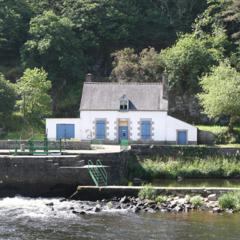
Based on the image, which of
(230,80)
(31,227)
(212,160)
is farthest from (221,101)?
(31,227)

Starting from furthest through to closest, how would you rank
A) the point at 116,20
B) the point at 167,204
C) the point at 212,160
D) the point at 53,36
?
the point at 116,20 < the point at 53,36 < the point at 212,160 < the point at 167,204

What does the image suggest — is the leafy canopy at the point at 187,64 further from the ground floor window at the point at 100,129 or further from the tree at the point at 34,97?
the tree at the point at 34,97

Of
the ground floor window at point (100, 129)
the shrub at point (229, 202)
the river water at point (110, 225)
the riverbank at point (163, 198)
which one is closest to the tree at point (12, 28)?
the ground floor window at point (100, 129)

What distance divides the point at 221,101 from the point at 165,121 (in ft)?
17.1

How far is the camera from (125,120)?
56562 millimetres

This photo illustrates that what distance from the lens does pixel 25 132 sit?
199 ft

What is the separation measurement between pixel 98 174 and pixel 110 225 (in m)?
9.51

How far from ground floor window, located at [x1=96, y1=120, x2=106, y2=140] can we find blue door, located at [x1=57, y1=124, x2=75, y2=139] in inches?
86.1

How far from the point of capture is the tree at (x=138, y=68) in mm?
67500

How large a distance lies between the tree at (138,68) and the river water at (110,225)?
33.0 m

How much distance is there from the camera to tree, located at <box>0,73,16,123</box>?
196 feet

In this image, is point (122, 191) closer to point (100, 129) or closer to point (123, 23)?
point (100, 129)

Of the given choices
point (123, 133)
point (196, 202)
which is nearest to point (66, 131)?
point (123, 133)

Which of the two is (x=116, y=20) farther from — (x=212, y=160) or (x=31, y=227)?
(x=31, y=227)
